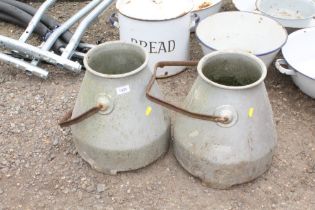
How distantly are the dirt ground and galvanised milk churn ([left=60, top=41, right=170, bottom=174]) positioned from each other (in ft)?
0.27

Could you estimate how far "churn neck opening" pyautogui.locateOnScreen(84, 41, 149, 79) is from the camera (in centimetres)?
179

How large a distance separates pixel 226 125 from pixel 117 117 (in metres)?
0.38

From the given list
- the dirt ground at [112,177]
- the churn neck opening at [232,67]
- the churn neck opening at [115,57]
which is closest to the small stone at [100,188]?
the dirt ground at [112,177]

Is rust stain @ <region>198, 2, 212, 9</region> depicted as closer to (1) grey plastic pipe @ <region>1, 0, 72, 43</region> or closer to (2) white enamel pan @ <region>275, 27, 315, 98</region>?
(2) white enamel pan @ <region>275, 27, 315, 98</region>

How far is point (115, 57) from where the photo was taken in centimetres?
184

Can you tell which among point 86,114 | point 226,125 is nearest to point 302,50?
point 226,125

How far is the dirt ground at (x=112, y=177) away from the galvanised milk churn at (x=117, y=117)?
0.08 meters

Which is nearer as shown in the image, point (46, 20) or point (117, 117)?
point (117, 117)

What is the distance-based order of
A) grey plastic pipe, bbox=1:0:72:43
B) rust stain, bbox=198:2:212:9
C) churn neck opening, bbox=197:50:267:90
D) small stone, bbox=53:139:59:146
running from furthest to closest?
rust stain, bbox=198:2:212:9 < grey plastic pipe, bbox=1:0:72:43 < small stone, bbox=53:139:59:146 < churn neck opening, bbox=197:50:267:90

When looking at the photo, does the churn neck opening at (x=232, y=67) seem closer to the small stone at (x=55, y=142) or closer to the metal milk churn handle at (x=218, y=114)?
the metal milk churn handle at (x=218, y=114)

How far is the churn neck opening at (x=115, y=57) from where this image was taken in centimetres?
179

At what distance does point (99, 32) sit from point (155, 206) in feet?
4.18

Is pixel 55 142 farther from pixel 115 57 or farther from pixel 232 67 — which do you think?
pixel 232 67

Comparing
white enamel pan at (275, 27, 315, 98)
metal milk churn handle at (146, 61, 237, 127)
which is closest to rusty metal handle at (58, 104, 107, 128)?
metal milk churn handle at (146, 61, 237, 127)
